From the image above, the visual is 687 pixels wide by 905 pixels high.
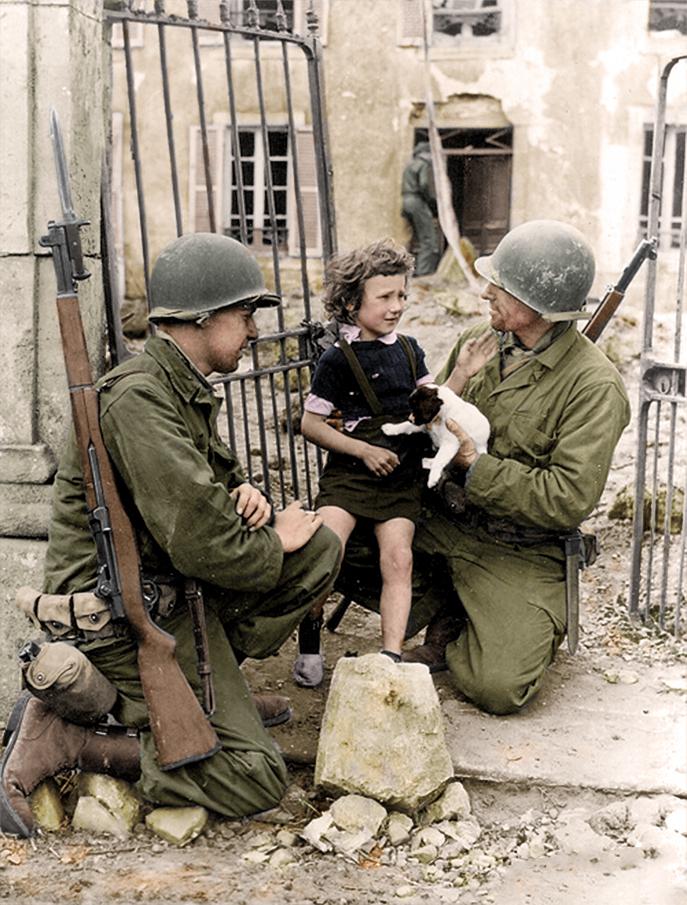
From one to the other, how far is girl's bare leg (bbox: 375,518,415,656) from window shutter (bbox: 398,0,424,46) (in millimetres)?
13954

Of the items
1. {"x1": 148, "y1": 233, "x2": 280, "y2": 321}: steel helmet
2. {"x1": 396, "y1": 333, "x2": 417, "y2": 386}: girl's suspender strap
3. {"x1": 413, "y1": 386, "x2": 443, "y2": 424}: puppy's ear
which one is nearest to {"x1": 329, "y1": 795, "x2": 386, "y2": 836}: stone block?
{"x1": 413, "y1": 386, "x2": 443, "y2": 424}: puppy's ear

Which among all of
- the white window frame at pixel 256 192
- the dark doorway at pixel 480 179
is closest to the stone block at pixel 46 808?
the white window frame at pixel 256 192

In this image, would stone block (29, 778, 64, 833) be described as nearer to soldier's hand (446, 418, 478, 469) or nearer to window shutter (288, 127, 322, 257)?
soldier's hand (446, 418, 478, 469)

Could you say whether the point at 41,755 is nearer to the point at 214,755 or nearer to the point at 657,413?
the point at 214,755

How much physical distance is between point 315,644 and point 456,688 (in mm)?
605

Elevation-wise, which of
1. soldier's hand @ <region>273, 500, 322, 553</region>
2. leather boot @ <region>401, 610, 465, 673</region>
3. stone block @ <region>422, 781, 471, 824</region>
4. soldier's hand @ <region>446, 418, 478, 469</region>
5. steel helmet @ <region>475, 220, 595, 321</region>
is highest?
steel helmet @ <region>475, 220, 595, 321</region>

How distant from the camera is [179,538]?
385cm

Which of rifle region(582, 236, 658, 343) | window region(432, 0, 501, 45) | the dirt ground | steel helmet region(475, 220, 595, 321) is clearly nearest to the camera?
the dirt ground

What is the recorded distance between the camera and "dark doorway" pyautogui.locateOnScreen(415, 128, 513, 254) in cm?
1823

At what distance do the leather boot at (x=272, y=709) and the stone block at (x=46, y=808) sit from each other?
84 cm

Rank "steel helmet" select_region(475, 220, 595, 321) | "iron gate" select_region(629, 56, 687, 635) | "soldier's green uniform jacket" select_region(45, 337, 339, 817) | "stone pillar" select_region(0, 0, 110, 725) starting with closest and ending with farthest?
"soldier's green uniform jacket" select_region(45, 337, 339, 817) → "stone pillar" select_region(0, 0, 110, 725) → "steel helmet" select_region(475, 220, 595, 321) → "iron gate" select_region(629, 56, 687, 635)

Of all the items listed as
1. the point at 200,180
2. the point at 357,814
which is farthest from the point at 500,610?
the point at 200,180

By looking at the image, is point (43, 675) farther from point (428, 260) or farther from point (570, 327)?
point (428, 260)

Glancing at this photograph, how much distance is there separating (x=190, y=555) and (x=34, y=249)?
140 cm
